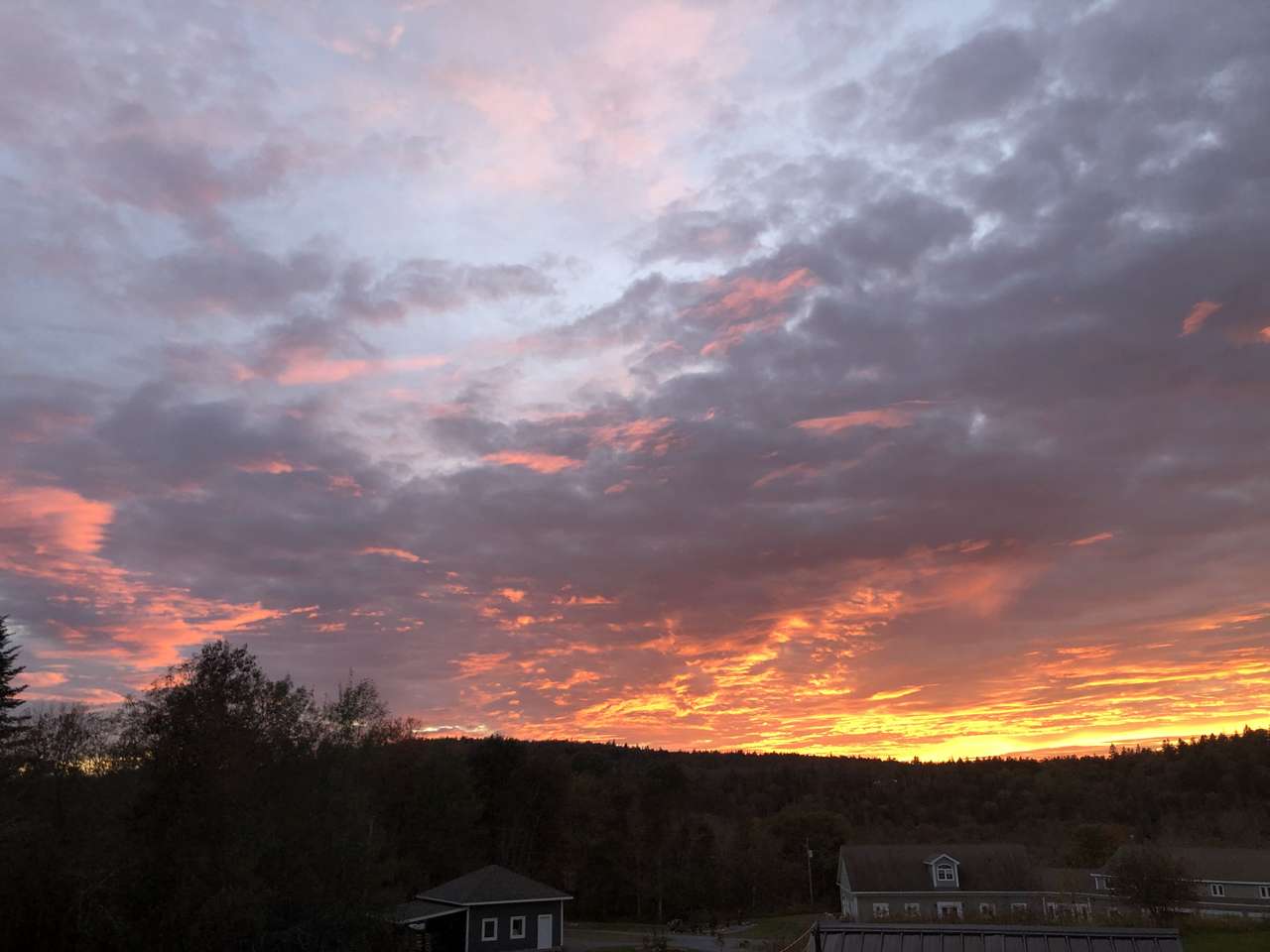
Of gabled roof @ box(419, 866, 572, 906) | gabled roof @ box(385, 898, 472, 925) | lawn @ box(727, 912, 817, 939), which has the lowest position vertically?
lawn @ box(727, 912, 817, 939)

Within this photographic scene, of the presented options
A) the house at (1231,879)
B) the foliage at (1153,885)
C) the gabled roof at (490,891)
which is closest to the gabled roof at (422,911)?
the gabled roof at (490,891)

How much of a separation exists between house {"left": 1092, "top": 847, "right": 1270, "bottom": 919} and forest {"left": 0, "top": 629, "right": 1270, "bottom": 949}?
1071 cm

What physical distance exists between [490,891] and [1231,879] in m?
51.3

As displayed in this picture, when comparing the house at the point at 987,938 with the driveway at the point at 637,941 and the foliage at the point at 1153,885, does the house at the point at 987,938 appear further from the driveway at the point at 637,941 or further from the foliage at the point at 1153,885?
the foliage at the point at 1153,885

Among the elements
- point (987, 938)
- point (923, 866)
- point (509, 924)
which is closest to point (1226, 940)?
point (923, 866)

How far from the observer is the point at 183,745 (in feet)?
84.6

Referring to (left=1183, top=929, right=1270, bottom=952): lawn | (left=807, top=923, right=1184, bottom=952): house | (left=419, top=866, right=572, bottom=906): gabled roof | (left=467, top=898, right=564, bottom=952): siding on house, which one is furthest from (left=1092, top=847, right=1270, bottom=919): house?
(left=807, top=923, right=1184, bottom=952): house

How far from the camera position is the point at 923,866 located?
66812 millimetres

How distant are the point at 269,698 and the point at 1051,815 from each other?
10107 cm

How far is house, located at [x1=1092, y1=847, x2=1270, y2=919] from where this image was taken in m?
56.9

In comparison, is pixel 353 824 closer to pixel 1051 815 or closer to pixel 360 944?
pixel 360 944

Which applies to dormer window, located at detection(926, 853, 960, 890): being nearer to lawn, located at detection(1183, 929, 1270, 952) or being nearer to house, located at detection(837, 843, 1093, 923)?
house, located at detection(837, 843, 1093, 923)

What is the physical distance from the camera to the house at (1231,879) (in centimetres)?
5694

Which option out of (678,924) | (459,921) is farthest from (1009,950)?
(678,924)
